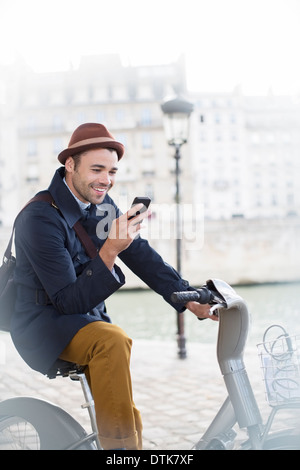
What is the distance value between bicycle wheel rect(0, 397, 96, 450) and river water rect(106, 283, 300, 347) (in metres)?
8.29

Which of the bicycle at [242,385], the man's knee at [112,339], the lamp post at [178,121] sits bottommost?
the bicycle at [242,385]

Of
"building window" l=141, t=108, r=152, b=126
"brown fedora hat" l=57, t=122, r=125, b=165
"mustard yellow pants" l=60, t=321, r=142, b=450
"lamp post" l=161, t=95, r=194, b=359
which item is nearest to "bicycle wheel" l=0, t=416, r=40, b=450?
"mustard yellow pants" l=60, t=321, r=142, b=450

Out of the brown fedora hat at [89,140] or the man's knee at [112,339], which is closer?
the man's knee at [112,339]

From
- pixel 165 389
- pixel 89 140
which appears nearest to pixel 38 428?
pixel 89 140

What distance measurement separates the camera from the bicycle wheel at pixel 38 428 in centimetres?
173

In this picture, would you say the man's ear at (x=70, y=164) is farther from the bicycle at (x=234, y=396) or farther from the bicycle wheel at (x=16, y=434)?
the bicycle wheel at (x=16, y=434)

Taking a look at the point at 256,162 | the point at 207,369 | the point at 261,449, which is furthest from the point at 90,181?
the point at 256,162

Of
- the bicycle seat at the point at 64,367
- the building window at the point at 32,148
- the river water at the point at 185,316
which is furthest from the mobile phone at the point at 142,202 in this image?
the building window at the point at 32,148

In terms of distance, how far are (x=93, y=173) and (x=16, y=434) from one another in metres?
0.88

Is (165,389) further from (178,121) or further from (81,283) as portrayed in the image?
(81,283)

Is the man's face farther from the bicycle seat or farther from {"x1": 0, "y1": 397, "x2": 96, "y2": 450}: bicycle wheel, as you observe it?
{"x1": 0, "y1": 397, "x2": 96, "y2": 450}: bicycle wheel

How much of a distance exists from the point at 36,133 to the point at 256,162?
67.6 ft

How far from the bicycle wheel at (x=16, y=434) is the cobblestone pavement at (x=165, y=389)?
5.60ft
